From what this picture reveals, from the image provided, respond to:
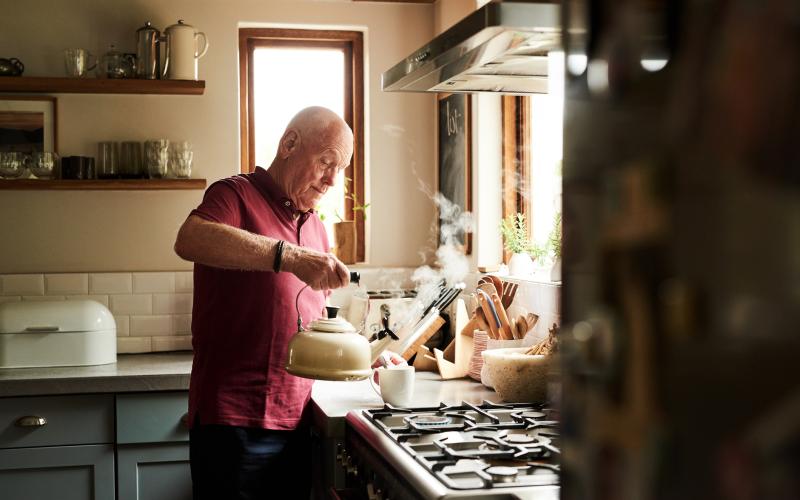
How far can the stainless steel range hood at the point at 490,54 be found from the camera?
5.38ft

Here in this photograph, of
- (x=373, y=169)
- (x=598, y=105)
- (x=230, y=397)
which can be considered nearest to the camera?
(x=598, y=105)

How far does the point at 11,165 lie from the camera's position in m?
3.55

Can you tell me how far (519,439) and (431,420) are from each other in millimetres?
313

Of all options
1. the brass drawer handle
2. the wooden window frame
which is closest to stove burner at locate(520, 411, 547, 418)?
the wooden window frame

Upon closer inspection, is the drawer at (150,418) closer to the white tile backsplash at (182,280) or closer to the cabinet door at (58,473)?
the cabinet door at (58,473)

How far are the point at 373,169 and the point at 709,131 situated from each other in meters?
3.58

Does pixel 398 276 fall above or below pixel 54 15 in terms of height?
below

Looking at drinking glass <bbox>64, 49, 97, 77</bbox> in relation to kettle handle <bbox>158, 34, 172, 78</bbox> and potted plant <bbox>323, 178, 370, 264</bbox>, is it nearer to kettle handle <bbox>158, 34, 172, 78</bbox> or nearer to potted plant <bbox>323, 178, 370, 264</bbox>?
kettle handle <bbox>158, 34, 172, 78</bbox>

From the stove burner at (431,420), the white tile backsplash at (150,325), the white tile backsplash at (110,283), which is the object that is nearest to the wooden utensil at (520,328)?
the stove burner at (431,420)

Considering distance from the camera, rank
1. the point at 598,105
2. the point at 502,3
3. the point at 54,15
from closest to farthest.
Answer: the point at 598,105 → the point at 502,3 → the point at 54,15

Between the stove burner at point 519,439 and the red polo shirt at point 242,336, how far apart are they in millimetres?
748

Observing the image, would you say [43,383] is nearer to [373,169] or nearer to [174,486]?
[174,486]

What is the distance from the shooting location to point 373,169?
398 cm

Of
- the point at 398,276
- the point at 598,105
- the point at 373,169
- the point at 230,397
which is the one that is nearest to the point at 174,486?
the point at 230,397
